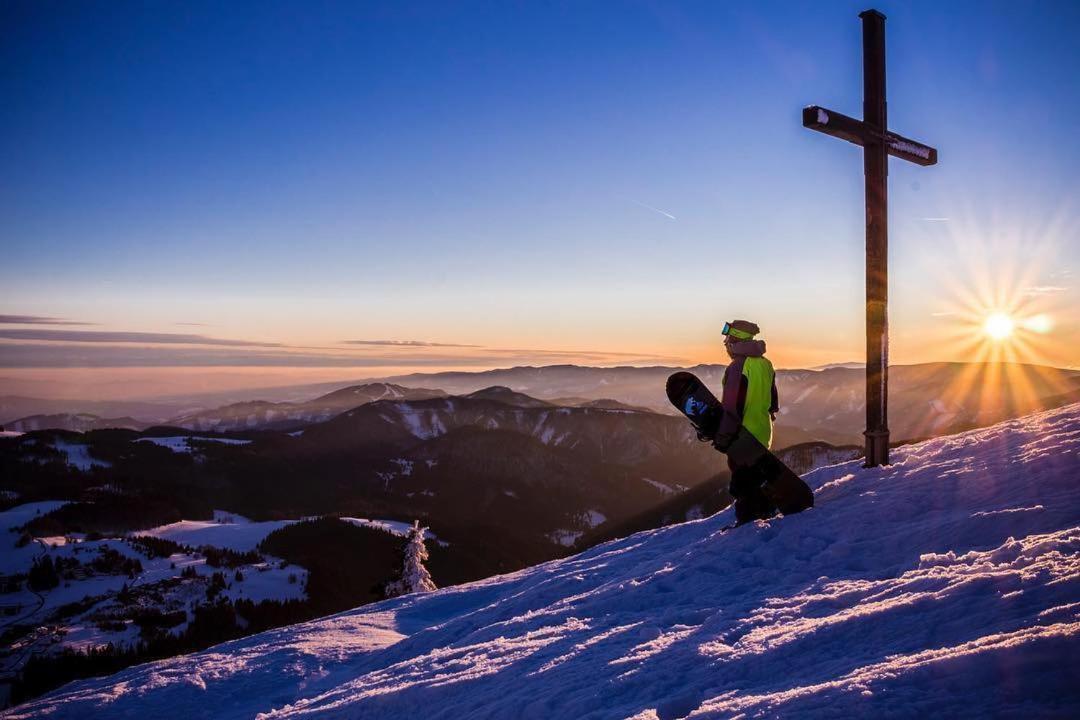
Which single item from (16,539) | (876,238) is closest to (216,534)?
(16,539)

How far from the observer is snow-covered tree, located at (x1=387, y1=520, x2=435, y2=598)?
1148 inches

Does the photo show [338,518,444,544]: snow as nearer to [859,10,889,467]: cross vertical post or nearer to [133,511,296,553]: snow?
[133,511,296,553]: snow

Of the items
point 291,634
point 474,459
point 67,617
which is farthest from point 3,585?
point 474,459

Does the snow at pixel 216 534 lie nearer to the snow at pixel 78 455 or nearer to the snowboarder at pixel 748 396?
the snowboarder at pixel 748 396

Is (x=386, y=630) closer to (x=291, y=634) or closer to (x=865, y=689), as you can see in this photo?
(x=291, y=634)

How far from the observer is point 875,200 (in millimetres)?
9086

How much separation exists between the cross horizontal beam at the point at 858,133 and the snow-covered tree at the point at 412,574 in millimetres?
25939

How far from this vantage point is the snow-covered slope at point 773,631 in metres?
3.15

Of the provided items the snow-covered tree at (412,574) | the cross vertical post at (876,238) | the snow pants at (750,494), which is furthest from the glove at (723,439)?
the snow-covered tree at (412,574)

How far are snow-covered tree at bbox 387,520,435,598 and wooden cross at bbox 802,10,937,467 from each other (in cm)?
2420

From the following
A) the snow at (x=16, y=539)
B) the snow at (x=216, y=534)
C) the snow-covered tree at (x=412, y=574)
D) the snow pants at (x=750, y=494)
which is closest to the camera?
the snow pants at (x=750, y=494)

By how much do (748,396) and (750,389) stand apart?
10cm

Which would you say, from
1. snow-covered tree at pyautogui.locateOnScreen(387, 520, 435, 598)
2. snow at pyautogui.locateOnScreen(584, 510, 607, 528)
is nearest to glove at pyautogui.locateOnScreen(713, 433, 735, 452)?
snow-covered tree at pyautogui.locateOnScreen(387, 520, 435, 598)

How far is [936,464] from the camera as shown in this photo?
834 cm
